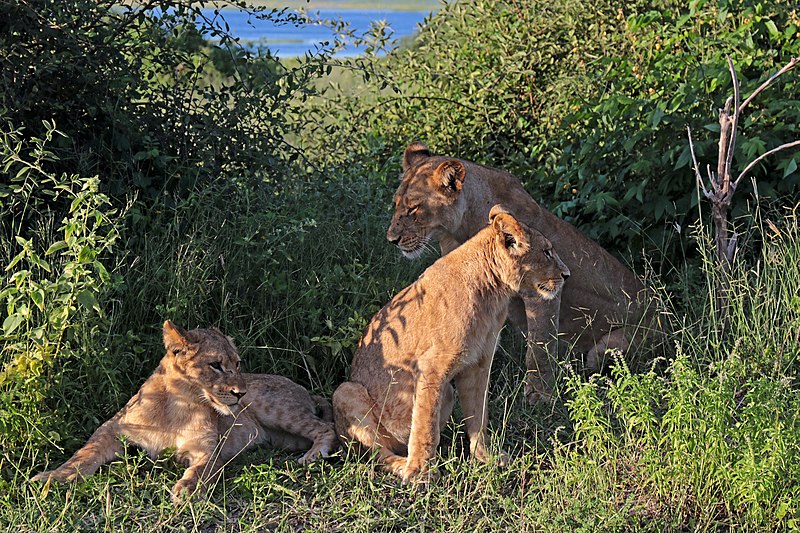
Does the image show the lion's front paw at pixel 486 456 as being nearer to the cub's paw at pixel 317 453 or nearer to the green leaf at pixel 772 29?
the cub's paw at pixel 317 453

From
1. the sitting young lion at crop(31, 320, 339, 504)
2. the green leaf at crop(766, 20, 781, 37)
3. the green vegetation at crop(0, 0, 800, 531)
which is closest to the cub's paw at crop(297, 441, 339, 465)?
the sitting young lion at crop(31, 320, 339, 504)

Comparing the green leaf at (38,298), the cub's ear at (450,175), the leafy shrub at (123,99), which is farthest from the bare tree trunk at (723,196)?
the green leaf at (38,298)

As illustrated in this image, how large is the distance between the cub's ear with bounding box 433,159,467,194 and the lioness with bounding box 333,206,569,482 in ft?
2.75

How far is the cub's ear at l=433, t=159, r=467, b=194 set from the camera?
618cm

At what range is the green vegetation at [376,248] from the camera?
464cm

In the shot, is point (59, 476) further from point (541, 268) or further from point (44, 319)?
point (541, 268)

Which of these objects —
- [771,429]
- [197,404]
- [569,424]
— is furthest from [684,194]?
[197,404]

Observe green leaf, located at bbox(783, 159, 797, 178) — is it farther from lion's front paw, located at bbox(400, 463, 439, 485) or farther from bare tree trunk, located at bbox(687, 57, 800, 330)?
lion's front paw, located at bbox(400, 463, 439, 485)

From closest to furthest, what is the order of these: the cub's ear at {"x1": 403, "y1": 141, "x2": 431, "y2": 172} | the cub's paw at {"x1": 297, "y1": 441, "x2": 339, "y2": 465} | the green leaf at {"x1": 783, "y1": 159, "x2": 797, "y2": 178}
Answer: the cub's paw at {"x1": 297, "y1": 441, "x2": 339, "y2": 465}
the green leaf at {"x1": 783, "y1": 159, "x2": 797, "y2": 178}
the cub's ear at {"x1": 403, "y1": 141, "x2": 431, "y2": 172}

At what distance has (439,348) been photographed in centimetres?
505

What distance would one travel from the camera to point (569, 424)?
558cm

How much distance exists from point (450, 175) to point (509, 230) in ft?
3.56

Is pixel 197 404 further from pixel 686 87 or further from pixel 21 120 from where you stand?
pixel 686 87

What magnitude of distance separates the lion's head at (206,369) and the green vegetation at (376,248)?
355 mm
